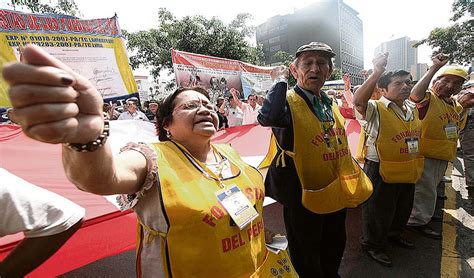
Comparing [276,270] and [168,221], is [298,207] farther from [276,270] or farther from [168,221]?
[168,221]

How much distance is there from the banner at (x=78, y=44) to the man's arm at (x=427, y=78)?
15.1ft

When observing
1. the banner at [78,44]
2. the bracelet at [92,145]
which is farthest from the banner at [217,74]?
the bracelet at [92,145]

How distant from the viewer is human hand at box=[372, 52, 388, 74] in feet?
7.47

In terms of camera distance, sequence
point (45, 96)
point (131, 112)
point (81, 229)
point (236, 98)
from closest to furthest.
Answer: point (45, 96)
point (81, 229)
point (131, 112)
point (236, 98)

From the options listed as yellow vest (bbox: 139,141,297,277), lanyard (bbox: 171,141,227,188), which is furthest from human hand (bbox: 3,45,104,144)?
lanyard (bbox: 171,141,227,188)

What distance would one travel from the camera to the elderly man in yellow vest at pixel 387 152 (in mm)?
2545

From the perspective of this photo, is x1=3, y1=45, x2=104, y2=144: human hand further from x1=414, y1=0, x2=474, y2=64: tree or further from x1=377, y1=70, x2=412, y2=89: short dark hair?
x1=414, y1=0, x2=474, y2=64: tree

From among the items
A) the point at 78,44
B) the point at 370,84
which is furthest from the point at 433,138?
the point at 78,44

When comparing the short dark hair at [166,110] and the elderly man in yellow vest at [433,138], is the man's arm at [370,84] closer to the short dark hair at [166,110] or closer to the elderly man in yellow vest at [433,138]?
the elderly man in yellow vest at [433,138]

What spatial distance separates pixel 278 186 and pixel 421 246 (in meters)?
2.02

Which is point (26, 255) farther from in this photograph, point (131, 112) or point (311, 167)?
point (131, 112)

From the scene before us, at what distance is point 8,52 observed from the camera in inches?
159

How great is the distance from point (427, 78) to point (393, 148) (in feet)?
3.94

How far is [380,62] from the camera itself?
90.4 inches
